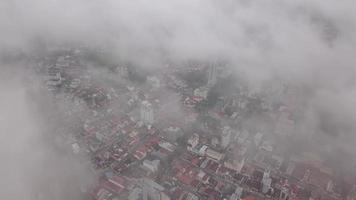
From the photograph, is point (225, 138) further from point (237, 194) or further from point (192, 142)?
point (237, 194)

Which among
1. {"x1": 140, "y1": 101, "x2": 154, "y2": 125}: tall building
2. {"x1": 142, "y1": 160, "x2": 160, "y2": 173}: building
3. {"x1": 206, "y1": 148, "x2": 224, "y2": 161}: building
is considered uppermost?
{"x1": 140, "y1": 101, "x2": 154, "y2": 125}: tall building

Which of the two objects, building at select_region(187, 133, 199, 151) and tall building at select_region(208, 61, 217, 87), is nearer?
building at select_region(187, 133, 199, 151)

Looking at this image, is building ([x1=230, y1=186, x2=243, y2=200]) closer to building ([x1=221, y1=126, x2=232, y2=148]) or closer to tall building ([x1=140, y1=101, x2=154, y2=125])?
building ([x1=221, y1=126, x2=232, y2=148])

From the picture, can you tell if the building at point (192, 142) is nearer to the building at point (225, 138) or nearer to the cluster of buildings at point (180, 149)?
the cluster of buildings at point (180, 149)

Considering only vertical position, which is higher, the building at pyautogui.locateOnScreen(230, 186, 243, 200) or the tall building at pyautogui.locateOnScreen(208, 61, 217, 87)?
the tall building at pyautogui.locateOnScreen(208, 61, 217, 87)

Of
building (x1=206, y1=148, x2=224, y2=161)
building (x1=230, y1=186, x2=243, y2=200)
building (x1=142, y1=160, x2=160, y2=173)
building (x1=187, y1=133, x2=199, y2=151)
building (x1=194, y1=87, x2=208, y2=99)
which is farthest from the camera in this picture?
building (x1=194, y1=87, x2=208, y2=99)

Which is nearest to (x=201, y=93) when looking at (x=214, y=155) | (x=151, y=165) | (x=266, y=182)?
(x=214, y=155)

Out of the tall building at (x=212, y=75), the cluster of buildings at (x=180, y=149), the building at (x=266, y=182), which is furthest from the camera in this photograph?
the tall building at (x=212, y=75)

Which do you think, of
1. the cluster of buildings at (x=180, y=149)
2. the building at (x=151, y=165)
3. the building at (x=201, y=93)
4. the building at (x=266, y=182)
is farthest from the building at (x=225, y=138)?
the building at (x=201, y=93)

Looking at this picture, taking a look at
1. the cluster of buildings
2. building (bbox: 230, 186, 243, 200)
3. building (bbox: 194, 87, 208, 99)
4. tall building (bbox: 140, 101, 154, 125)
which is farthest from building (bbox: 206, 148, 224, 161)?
building (bbox: 194, 87, 208, 99)
